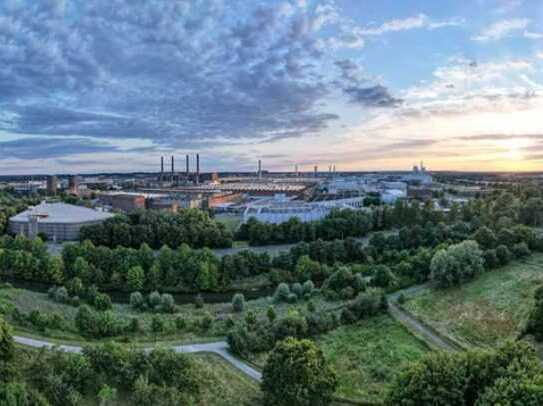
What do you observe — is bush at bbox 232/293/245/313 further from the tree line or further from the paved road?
the tree line

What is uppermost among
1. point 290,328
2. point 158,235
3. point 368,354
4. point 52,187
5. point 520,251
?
point 52,187

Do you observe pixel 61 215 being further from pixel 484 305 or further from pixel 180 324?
pixel 484 305

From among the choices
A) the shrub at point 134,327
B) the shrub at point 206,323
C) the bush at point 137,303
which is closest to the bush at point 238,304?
the shrub at point 206,323

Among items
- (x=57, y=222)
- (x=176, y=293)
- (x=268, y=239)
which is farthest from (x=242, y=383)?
(x=57, y=222)

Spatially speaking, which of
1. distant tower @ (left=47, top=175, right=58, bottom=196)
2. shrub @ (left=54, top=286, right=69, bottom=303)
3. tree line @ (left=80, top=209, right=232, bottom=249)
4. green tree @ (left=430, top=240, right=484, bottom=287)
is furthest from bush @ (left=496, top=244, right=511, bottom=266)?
distant tower @ (left=47, top=175, right=58, bottom=196)

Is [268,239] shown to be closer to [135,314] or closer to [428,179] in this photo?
[135,314]

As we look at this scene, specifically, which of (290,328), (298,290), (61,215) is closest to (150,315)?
(298,290)
